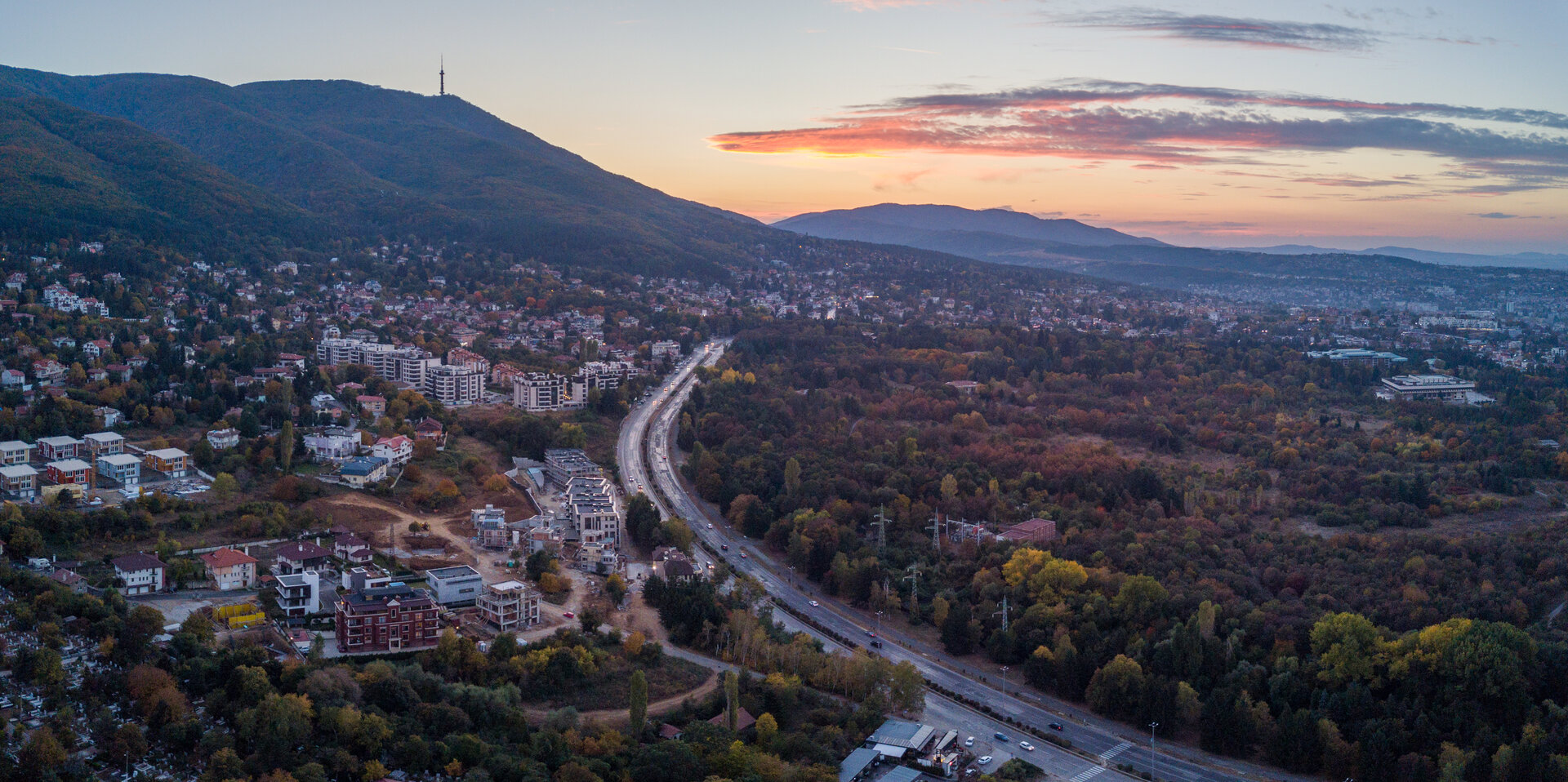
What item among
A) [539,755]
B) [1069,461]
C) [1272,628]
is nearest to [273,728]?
[539,755]

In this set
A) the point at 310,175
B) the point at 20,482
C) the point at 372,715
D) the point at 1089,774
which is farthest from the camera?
the point at 310,175

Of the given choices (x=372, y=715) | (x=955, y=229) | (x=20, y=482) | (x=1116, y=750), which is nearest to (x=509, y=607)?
(x=372, y=715)

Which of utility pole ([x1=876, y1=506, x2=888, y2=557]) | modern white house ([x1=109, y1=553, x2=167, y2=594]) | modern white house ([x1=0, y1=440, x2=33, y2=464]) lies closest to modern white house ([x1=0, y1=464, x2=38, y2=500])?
modern white house ([x1=0, y1=440, x2=33, y2=464])

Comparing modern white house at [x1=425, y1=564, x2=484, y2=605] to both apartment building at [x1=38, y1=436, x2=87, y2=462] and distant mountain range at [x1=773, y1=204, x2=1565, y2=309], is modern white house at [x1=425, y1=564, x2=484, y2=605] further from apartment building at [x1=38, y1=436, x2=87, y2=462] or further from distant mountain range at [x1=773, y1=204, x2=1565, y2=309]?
distant mountain range at [x1=773, y1=204, x2=1565, y2=309]

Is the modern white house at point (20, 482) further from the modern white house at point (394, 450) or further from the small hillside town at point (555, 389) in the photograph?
the small hillside town at point (555, 389)

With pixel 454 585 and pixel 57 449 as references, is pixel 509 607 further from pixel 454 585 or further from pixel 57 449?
pixel 57 449

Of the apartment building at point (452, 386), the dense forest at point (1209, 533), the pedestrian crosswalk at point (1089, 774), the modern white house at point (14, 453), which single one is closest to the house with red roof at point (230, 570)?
the modern white house at point (14, 453)
